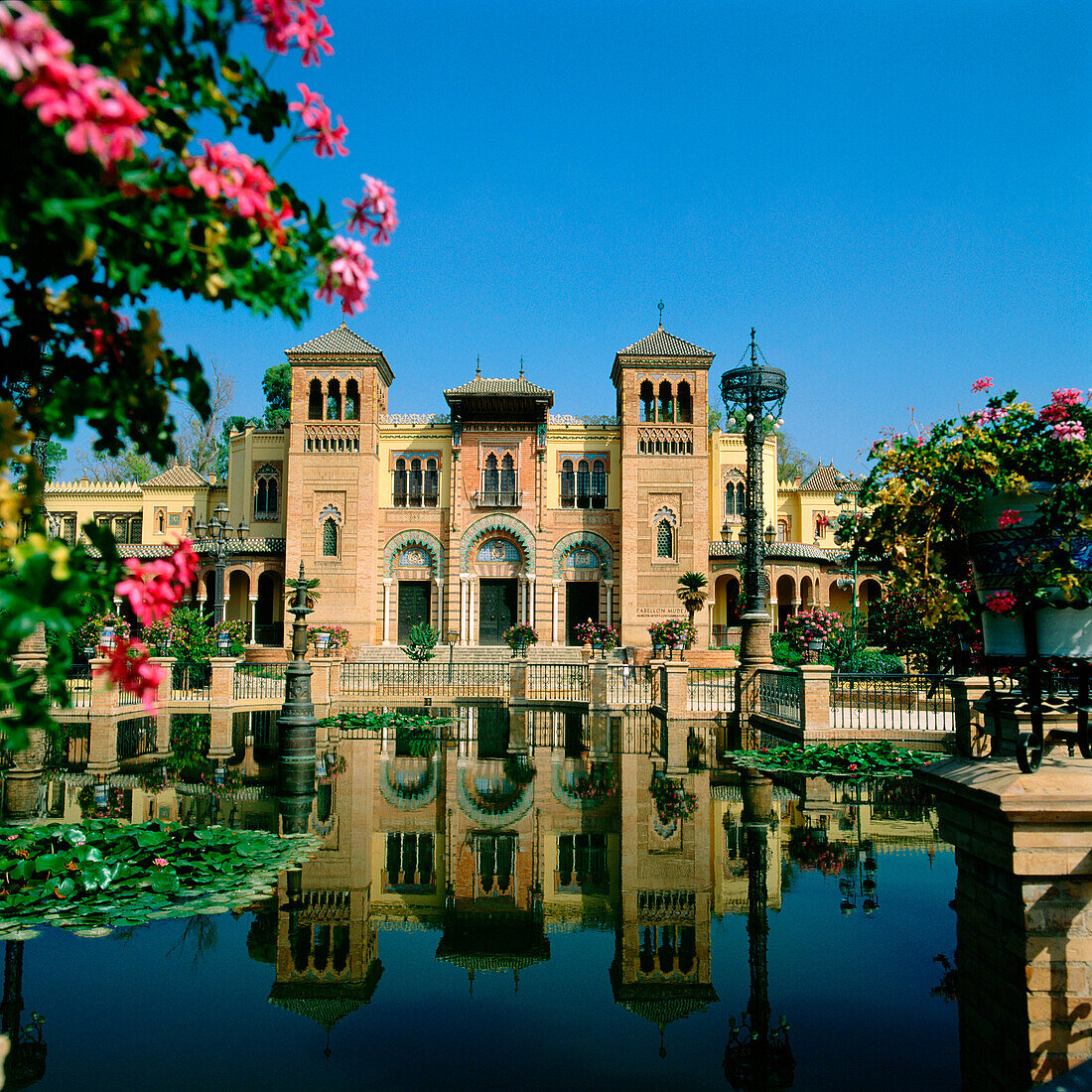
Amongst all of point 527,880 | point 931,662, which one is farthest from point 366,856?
point 931,662

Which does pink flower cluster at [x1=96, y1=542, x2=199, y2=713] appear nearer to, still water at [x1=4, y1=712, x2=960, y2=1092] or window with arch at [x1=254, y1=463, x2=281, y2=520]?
still water at [x1=4, y1=712, x2=960, y2=1092]

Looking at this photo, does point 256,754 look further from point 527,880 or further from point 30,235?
point 30,235

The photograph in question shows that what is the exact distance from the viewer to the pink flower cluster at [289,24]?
81.7 inches

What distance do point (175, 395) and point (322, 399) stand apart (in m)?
32.6

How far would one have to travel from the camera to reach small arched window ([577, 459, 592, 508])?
34188 mm

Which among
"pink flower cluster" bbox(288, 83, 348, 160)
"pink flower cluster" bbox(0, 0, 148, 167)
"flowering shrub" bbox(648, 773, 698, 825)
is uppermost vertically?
"pink flower cluster" bbox(288, 83, 348, 160)

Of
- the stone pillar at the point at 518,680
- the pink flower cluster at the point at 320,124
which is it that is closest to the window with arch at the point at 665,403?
the stone pillar at the point at 518,680

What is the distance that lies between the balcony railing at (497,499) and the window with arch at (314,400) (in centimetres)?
707

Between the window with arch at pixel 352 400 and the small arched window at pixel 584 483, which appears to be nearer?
the window with arch at pixel 352 400

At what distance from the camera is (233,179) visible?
1.97m

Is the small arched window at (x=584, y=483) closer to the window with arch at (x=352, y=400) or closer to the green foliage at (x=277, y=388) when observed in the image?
the window with arch at (x=352, y=400)

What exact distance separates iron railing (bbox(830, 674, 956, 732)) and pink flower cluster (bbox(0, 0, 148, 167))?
13.8 metres

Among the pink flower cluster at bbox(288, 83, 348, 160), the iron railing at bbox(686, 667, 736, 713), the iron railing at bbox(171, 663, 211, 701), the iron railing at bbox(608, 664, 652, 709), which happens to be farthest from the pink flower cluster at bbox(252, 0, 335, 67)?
the iron railing at bbox(608, 664, 652, 709)

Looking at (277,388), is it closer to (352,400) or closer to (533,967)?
(352,400)
